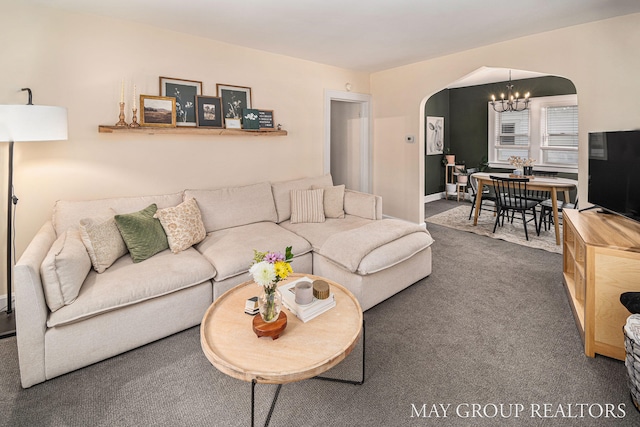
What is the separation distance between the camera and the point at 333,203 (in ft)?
13.2

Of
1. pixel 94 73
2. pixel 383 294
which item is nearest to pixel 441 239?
pixel 383 294

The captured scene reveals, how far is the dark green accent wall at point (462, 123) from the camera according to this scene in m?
7.43

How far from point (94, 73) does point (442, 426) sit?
3.78 metres

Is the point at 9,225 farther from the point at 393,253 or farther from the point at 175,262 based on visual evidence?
the point at 393,253

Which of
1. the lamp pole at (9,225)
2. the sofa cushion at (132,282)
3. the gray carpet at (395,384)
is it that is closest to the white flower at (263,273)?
the gray carpet at (395,384)

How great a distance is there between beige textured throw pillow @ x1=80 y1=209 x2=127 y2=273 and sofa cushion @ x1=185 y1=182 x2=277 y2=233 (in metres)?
0.89

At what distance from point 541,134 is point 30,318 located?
799 centimetres

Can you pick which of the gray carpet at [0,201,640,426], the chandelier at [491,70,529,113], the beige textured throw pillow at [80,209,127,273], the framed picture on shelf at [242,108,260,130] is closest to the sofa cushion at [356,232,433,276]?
the gray carpet at [0,201,640,426]

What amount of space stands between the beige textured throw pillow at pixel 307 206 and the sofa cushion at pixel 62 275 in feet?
7.07

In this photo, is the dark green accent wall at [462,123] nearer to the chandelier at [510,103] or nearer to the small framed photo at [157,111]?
the chandelier at [510,103]

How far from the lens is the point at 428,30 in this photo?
11.5 ft

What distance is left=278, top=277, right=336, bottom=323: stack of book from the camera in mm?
1896

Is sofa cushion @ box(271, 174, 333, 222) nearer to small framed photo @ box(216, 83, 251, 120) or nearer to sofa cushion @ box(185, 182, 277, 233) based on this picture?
sofa cushion @ box(185, 182, 277, 233)

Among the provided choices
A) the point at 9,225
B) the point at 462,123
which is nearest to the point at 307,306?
the point at 9,225
